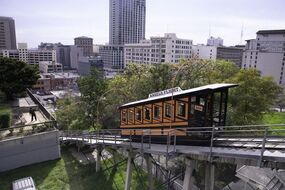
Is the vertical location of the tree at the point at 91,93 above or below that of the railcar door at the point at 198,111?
below

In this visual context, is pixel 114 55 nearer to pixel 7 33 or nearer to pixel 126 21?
pixel 126 21

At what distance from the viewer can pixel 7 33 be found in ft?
388

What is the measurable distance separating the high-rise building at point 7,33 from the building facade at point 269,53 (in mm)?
111921

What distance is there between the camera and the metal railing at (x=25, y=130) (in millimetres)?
15167

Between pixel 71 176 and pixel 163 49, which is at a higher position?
pixel 163 49

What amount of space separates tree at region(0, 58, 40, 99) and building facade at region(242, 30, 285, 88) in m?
58.7

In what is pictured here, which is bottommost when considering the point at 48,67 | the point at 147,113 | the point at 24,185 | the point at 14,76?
the point at 24,185

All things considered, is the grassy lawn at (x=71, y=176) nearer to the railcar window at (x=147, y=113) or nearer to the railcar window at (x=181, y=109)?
the railcar window at (x=147, y=113)

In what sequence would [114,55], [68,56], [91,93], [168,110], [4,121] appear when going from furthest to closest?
[68,56]
[114,55]
[91,93]
[4,121]
[168,110]

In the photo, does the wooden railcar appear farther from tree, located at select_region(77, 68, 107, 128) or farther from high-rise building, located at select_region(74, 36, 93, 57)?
high-rise building, located at select_region(74, 36, 93, 57)

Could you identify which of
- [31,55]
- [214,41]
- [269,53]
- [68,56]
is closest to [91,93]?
[269,53]

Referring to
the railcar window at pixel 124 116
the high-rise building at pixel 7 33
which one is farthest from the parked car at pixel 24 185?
the high-rise building at pixel 7 33

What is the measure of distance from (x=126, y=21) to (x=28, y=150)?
417 ft

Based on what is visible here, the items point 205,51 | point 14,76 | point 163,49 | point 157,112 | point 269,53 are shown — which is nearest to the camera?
point 157,112
